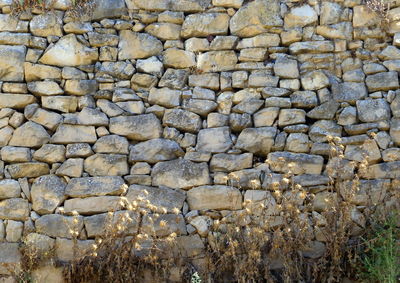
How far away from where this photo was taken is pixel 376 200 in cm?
401

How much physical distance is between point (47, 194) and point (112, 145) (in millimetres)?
629

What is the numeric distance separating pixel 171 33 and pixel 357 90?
1.63m

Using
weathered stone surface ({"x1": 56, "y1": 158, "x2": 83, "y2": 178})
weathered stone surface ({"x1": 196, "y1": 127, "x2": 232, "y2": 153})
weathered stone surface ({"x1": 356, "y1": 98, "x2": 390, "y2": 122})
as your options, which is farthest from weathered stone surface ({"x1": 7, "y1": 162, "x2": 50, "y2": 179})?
weathered stone surface ({"x1": 356, "y1": 98, "x2": 390, "y2": 122})

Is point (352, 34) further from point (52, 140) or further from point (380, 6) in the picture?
point (52, 140)

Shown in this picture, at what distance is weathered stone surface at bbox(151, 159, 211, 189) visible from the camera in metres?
4.13

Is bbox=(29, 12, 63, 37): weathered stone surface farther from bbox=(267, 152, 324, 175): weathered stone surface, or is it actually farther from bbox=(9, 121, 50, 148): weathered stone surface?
bbox=(267, 152, 324, 175): weathered stone surface

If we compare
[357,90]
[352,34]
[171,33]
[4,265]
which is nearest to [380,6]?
[352,34]

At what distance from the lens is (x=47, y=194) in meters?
4.10

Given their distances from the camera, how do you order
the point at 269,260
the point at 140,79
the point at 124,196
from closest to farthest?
the point at 269,260 < the point at 124,196 < the point at 140,79

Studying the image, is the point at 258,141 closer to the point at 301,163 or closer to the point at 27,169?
the point at 301,163

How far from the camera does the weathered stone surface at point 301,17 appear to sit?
14.7 ft

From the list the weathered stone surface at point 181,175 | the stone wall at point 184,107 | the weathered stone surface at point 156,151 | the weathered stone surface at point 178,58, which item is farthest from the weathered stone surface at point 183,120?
the weathered stone surface at point 178,58

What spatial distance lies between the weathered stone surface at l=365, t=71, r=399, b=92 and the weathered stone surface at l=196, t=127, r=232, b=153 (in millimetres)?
1232

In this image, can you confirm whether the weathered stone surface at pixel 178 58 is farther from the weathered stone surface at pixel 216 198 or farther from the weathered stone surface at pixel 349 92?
the weathered stone surface at pixel 349 92
